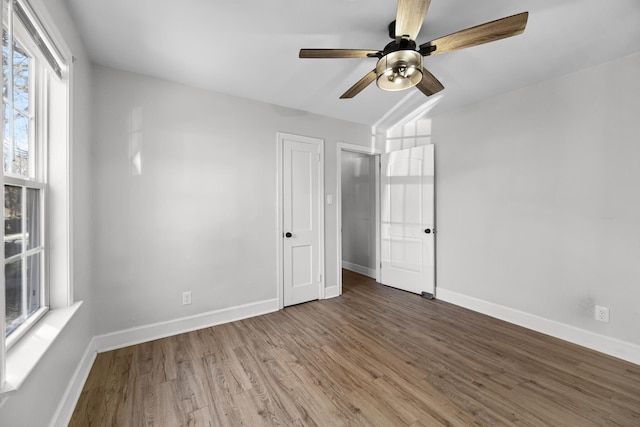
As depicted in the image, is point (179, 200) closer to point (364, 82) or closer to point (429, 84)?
point (364, 82)

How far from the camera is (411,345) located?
2451 mm

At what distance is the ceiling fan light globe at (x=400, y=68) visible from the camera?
1.67m

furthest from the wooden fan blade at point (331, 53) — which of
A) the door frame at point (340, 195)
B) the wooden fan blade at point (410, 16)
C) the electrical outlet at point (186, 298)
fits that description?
the electrical outlet at point (186, 298)

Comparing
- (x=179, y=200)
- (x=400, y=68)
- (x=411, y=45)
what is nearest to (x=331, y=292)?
(x=179, y=200)

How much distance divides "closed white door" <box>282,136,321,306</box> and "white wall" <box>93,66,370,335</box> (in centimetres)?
18

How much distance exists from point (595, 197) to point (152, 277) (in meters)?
4.16

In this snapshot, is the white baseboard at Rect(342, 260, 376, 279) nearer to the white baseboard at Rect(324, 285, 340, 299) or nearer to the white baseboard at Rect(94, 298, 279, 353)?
the white baseboard at Rect(324, 285, 340, 299)

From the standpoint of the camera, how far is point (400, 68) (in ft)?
5.56

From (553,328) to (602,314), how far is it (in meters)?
0.41

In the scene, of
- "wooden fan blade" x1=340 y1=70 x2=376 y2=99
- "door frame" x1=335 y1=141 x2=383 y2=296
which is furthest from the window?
"door frame" x1=335 y1=141 x2=383 y2=296

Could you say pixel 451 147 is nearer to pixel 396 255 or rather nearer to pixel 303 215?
pixel 396 255

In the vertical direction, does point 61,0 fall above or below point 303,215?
above

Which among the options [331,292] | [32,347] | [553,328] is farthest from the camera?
[331,292]

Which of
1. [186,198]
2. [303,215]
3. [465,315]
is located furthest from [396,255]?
[186,198]
